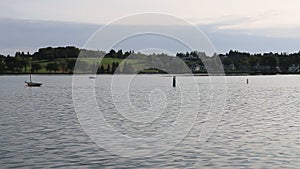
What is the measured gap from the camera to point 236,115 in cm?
4588

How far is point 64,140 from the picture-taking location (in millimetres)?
29203

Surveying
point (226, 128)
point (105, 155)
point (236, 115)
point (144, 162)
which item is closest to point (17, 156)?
point (105, 155)

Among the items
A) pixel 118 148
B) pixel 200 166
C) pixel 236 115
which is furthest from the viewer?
pixel 236 115

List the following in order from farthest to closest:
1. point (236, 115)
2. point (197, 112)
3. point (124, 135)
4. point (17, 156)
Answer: point (197, 112) < point (236, 115) < point (124, 135) < point (17, 156)

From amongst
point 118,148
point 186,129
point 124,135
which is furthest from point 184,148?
point 186,129

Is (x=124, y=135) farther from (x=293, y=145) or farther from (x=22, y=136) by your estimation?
(x=293, y=145)

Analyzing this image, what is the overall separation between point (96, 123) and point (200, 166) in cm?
1788

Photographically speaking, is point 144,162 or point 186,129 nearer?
point 144,162

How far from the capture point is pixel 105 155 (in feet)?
79.8

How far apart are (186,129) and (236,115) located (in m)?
12.3

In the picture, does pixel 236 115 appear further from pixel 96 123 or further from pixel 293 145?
pixel 293 145

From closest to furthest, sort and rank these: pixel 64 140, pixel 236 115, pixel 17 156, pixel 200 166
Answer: pixel 200 166
pixel 17 156
pixel 64 140
pixel 236 115

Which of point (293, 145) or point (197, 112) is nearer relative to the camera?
point (293, 145)

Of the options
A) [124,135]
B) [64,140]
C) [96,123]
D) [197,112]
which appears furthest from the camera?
[197,112]
